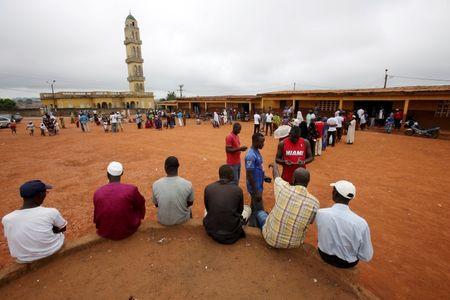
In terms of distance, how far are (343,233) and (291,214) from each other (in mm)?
551

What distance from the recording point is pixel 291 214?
262cm

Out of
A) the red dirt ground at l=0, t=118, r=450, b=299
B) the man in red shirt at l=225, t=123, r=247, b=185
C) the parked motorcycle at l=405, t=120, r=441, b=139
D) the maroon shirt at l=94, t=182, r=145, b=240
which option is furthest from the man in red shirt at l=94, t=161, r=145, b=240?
the parked motorcycle at l=405, t=120, r=441, b=139

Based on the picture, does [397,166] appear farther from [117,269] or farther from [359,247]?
[117,269]

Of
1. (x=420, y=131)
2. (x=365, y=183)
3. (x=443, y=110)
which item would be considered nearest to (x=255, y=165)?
(x=365, y=183)

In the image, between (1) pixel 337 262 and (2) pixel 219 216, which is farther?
(2) pixel 219 216

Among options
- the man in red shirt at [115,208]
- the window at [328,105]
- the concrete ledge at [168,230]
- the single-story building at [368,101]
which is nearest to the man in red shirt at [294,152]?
the concrete ledge at [168,230]

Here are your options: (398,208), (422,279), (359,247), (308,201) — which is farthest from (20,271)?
(398,208)

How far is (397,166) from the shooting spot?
831 centimetres

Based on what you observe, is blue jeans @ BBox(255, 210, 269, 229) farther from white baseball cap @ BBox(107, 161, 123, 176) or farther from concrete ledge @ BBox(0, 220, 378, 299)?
white baseball cap @ BBox(107, 161, 123, 176)

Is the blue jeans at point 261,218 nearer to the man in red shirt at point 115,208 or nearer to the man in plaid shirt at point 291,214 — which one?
the man in plaid shirt at point 291,214

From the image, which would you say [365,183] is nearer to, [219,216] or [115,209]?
[219,216]

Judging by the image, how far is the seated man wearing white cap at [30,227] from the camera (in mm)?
2430

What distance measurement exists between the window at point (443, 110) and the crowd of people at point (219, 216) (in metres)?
18.8

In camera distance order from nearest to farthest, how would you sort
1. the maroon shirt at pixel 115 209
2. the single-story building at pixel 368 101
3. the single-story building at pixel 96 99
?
the maroon shirt at pixel 115 209
the single-story building at pixel 368 101
the single-story building at pixel 96 99
